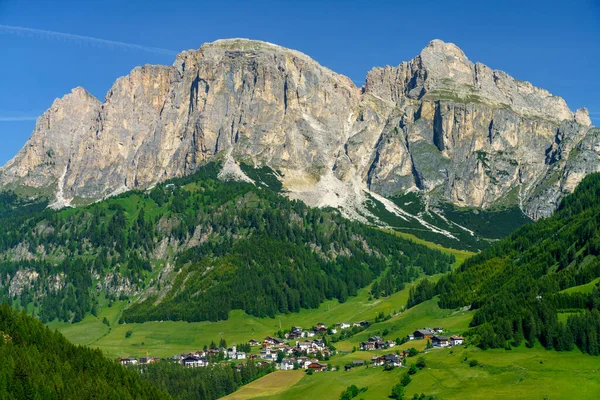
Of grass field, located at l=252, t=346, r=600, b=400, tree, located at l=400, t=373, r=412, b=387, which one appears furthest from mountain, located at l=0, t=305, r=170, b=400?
grass field, located at l=252, t=346, r=600, b=400

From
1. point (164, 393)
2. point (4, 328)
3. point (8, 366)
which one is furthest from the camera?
Result: point (164, 393)

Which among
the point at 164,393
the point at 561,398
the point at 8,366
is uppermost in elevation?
the point at 8,366

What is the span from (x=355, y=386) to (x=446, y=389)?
83.9ft

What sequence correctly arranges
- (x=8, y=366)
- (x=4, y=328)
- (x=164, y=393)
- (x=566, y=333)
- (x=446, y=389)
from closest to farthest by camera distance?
(x=8, y=366) < (x=4, y=328) < (x=164, y=393) < (x=446, y=389) < (x=566, y=333)

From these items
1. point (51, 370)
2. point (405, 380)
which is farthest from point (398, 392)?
point (51, 370)

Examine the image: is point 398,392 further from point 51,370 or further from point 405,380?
point 51,370

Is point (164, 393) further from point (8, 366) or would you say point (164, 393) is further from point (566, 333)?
point (566, 333)

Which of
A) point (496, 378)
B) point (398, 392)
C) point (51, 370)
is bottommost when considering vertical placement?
point (398, 392)

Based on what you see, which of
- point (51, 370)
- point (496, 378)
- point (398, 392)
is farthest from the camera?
point (398, 392)

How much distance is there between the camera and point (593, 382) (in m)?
162

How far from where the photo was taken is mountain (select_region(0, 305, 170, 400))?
12506cm

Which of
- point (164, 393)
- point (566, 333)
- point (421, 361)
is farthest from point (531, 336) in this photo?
point (164, 393)

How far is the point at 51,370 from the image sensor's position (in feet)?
446

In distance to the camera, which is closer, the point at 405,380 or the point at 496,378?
the point at 496,378
